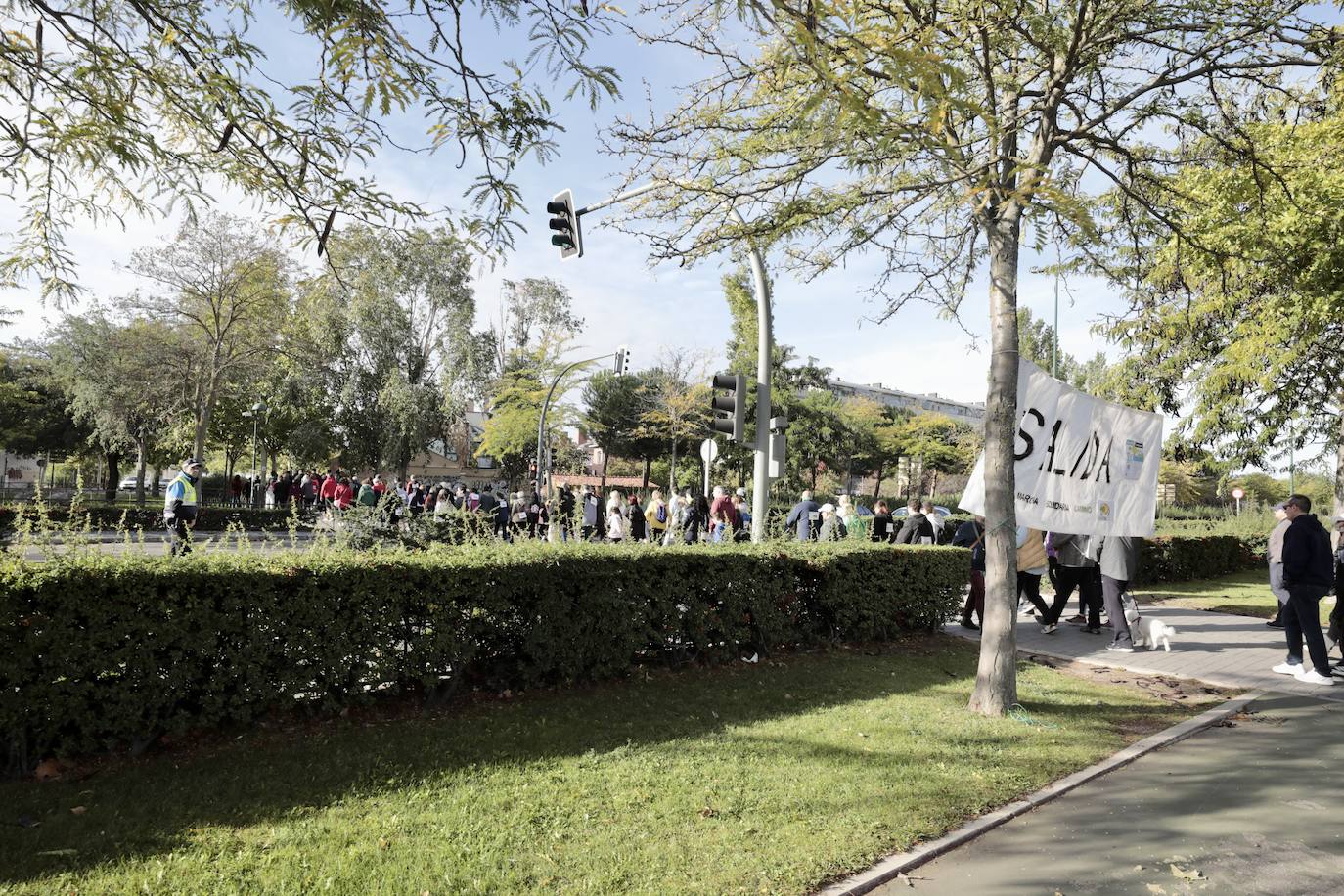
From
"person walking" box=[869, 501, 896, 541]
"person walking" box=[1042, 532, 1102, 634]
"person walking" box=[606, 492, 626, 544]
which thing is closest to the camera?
"person walking" box=[1042, 532, 1102, 634]

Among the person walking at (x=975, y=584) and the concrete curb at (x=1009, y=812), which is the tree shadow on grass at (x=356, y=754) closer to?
the concrete curb at (x=1009, y=812)

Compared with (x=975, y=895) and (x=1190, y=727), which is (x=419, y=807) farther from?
(x=1190, y=727)

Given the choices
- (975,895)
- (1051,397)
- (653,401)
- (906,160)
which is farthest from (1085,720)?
(653,401)

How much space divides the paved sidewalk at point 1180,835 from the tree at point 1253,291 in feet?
13.7

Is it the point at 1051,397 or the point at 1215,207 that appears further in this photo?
the point at 1215,207

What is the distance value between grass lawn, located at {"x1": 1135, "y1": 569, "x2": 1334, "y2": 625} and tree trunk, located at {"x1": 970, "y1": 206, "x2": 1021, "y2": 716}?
9.40m

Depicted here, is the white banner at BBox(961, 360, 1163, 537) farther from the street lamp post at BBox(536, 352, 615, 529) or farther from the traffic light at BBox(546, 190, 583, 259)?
the street lamp post at BBox(536, 352, 615, 529)

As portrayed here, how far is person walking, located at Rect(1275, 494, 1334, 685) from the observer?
7.66 metres

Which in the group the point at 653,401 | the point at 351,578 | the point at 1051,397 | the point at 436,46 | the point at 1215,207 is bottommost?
the point at 351,578

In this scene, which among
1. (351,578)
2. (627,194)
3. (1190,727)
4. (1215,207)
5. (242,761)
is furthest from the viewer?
(1215,207)

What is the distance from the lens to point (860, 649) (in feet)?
27.7

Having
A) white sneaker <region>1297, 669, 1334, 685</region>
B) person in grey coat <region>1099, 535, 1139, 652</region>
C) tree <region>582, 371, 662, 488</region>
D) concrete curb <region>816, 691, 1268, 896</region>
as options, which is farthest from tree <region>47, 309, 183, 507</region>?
white sneaker <region>1297, 669, 1334, 685</region>

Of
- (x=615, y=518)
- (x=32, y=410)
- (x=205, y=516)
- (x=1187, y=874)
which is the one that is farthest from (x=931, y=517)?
(x=32, y=410)

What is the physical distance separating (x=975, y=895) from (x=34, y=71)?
7.22 metres
